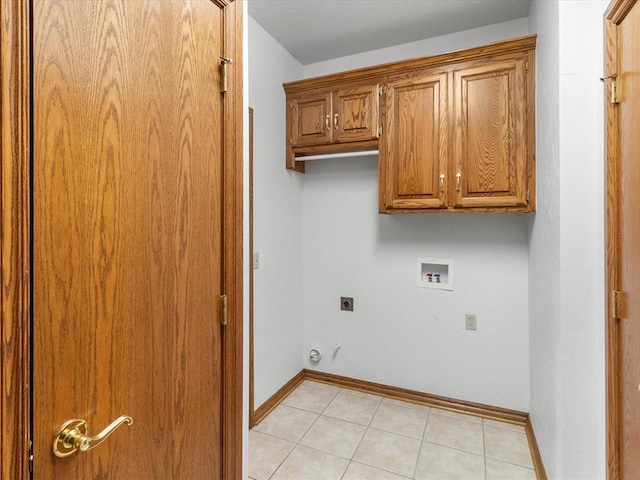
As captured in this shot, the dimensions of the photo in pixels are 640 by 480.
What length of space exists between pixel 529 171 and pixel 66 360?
2304 millimetres

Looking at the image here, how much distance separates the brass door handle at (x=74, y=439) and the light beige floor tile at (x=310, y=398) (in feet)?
6.63

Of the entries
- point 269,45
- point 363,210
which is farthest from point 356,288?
point 269,45

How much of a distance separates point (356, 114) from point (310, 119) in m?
0.37

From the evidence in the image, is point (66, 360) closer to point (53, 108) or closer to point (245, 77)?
point (53, 108)

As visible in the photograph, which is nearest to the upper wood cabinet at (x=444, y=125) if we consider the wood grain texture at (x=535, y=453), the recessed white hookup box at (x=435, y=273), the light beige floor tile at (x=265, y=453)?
the recessed white hookup box at (x=435, y=273)

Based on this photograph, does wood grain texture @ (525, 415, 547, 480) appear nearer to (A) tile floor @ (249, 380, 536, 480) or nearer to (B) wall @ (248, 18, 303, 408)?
(A) tile floor @ (249, 380, 536, 480)

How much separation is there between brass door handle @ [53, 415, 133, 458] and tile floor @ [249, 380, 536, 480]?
4.77 ft

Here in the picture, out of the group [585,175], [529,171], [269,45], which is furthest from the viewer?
[269,45]

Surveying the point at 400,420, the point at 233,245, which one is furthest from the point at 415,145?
the point at 400,420

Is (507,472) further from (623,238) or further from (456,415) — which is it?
(623,238)

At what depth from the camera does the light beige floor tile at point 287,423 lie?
223 centimetres

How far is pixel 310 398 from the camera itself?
2.68 metres

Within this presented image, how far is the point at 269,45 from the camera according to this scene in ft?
8.25

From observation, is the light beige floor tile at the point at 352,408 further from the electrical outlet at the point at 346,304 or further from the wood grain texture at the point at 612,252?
the wood grain texture at the point at 612,252
